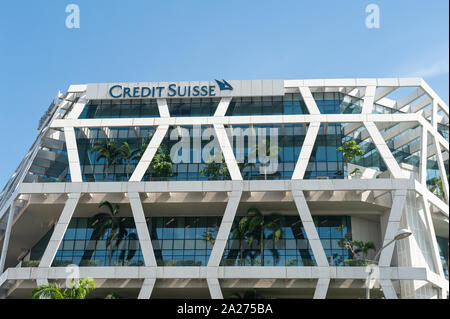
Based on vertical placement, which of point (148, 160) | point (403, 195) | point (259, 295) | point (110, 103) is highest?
point (110, 103)

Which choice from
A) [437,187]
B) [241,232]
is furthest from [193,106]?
[437,187]

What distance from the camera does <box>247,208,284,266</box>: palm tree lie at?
45.4m

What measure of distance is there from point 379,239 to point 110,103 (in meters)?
30.8

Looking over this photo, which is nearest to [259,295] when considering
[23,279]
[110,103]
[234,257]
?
[234,257]

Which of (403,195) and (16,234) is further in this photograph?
(16,234)

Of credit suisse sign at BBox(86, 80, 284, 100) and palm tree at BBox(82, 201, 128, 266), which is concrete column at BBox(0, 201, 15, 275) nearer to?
palm tree at BBox(82, 201, 128, 266)

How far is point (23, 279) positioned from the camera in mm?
44062

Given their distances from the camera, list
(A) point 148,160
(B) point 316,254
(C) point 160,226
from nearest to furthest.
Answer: (B) point 316,254, (A) point 148,160, (C) point 160,226

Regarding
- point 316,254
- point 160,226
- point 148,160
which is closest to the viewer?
point 316,254

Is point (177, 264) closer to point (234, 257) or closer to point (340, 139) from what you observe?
point (234, 257)

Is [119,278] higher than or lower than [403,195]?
lower

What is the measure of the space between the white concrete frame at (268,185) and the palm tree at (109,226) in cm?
243

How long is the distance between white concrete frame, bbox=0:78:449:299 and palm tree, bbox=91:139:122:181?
187cm

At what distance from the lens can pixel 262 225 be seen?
155ft
